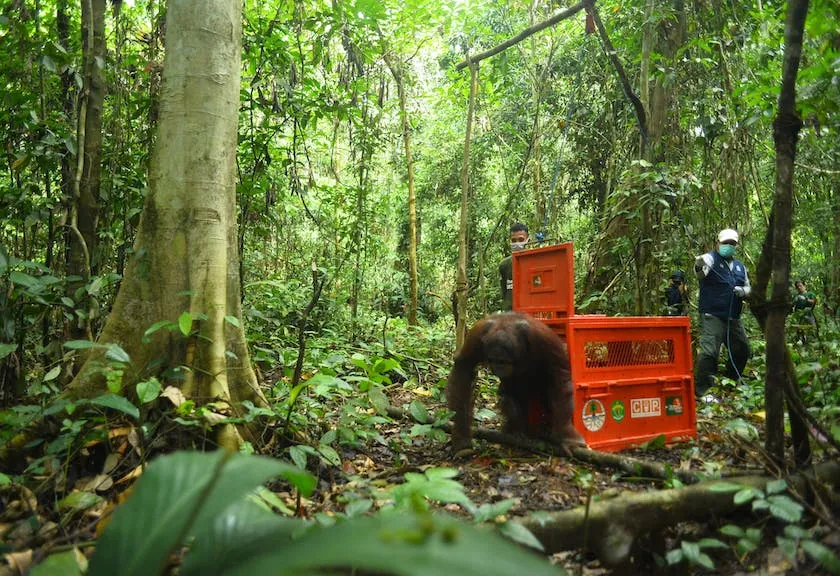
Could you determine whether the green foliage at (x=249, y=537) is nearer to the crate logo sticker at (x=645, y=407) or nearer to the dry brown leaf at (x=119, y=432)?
the dry brown leaf at (x=119, y=432)

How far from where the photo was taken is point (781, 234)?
2.49 m

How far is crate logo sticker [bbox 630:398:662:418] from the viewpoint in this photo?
407 cm

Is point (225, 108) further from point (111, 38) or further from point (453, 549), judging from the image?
point (111, 38)

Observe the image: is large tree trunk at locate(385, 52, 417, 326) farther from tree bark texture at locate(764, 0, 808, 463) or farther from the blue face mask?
tree bark texture at locate(764, 0, 808, 463)

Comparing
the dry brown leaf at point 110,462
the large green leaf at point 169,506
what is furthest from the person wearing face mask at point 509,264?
the large green leaf at point 169,506

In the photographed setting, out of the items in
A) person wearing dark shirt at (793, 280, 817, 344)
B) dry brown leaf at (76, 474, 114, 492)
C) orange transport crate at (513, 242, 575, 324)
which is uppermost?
orange transport crate at (513, 242, 575, 324)

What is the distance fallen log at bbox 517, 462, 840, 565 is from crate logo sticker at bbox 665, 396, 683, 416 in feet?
5.72

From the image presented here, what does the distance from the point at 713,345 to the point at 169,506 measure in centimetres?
602

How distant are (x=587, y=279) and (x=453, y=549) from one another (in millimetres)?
7296

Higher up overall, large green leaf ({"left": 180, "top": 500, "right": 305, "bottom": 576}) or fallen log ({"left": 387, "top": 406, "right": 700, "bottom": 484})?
large green leaf ({"left": 180, "top": 500, "right": 305, "bottom": 576})

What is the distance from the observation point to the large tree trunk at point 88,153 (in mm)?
3680

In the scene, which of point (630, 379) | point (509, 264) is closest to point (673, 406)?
point (630, 379)

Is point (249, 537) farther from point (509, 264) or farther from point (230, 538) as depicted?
point (509, 264)

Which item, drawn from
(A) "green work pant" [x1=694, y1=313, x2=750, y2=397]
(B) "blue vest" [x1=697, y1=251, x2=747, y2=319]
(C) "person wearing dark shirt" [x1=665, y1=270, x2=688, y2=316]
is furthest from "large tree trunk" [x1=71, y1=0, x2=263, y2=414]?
(C) "person wearing dark shirt" [x1=665, y1=270, x2=688, y2=316]
